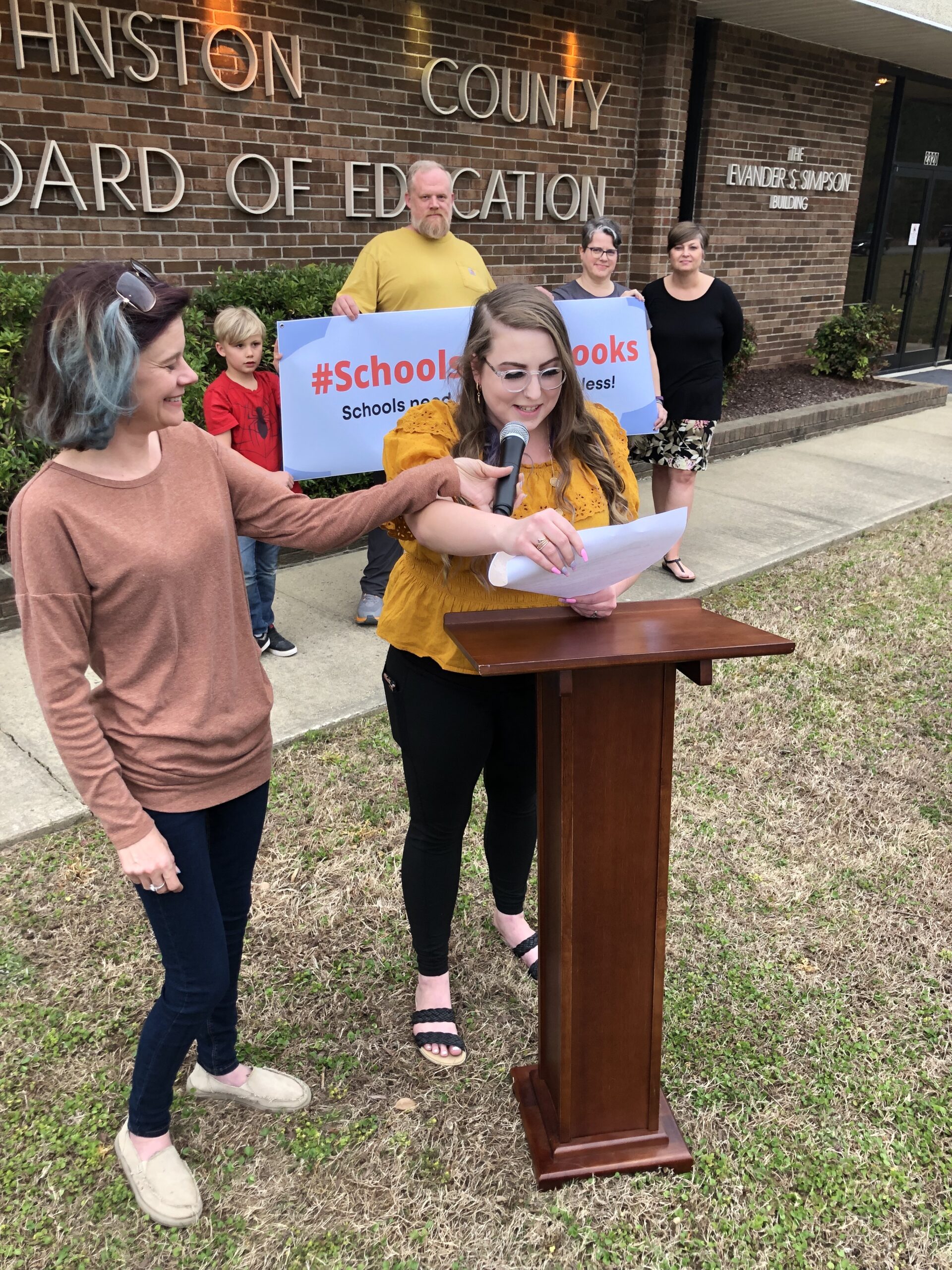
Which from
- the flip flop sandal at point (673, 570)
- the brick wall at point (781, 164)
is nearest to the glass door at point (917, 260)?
the brick wall at point (781, 164)

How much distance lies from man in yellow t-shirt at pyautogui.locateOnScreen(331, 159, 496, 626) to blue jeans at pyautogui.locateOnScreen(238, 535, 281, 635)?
1.60 feet

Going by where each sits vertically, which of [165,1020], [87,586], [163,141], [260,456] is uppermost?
[163,141]

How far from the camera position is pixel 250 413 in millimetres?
4328

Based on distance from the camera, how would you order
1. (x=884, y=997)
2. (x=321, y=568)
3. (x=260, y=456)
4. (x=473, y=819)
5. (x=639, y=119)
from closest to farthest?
(x=884, y=997)
(x=473, y=819)
(x=260, y=456)
(x=321, y=568)
(x=639, y=119)

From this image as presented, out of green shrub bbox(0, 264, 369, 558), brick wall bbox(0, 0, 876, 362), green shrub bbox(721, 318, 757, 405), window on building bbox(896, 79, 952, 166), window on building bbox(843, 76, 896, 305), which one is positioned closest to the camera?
green shrub bbox(0, 264, 369, 558)

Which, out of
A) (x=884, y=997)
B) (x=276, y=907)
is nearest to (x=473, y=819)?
(x=276, y=907)

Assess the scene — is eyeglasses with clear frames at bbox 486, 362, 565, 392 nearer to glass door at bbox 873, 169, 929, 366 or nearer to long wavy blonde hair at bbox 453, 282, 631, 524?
long wavy blonde hair at bbox 453, 282, 631, 524

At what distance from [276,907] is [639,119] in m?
8.40

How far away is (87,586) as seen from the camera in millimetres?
1662

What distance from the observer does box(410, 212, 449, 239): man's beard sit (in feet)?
14.8

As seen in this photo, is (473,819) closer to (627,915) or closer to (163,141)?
(627,915)

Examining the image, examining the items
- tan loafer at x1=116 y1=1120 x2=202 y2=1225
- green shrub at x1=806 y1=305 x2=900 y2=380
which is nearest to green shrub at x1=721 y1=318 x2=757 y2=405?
green shrub at x1=806 y1=305 x2=900 y2=380

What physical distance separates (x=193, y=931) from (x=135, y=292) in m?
1.18

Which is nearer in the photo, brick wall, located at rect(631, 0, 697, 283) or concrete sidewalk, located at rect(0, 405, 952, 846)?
concrete sidewalk, located at rect(0, 405, 952, 846)
